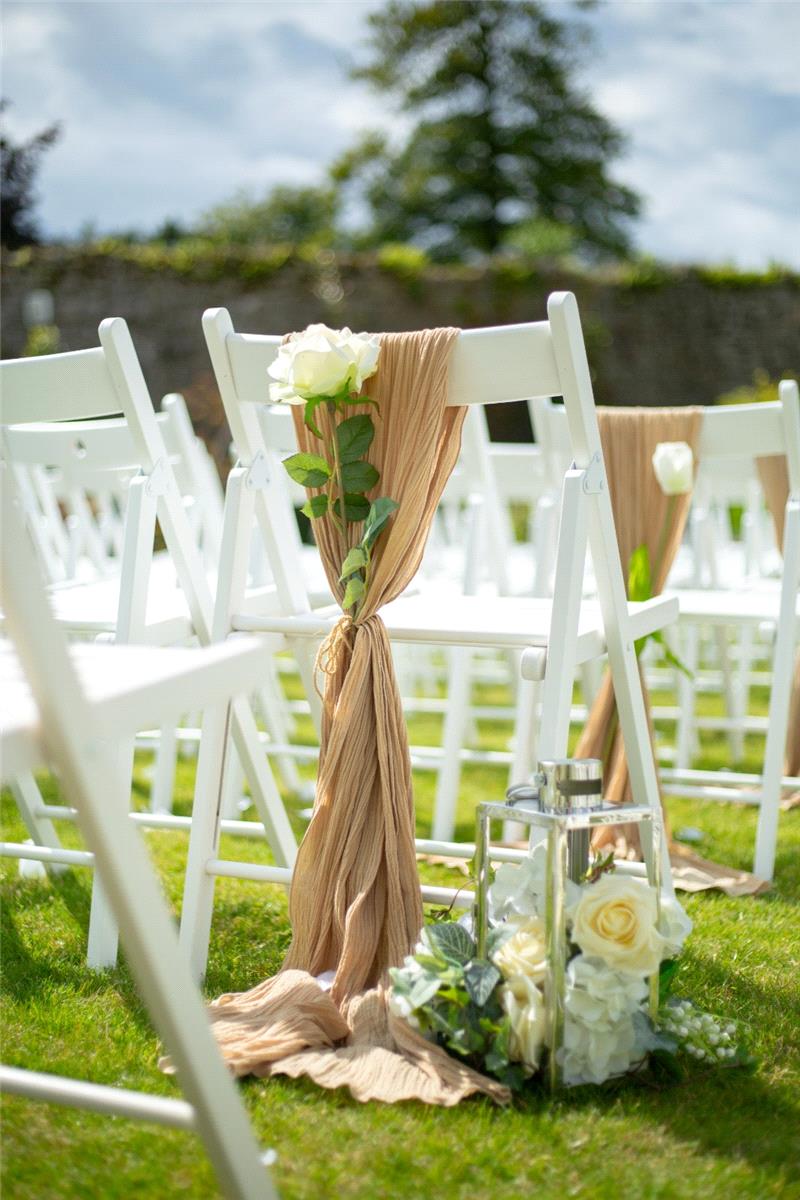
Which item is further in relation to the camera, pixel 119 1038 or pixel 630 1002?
pixel 119 1038

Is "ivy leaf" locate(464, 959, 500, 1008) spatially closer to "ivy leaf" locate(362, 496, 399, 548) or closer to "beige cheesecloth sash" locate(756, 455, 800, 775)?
"ivy leaf" locate(362, 496, 399, 548)

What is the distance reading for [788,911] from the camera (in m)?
2.19

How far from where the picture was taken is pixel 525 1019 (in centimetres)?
144

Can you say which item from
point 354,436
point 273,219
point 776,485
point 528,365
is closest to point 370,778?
point 354,436

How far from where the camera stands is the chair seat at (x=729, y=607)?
2.51 m

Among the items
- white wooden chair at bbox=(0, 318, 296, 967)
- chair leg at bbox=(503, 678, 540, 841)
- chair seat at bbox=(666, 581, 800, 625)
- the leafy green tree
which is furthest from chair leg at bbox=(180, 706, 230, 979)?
the leafy green tree

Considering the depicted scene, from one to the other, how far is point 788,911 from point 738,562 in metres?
1.80

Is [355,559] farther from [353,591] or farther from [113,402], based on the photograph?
[113,402]

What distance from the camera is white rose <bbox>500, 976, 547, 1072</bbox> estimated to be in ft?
4.70

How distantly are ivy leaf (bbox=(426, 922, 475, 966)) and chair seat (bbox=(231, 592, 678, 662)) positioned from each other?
1.25 feet

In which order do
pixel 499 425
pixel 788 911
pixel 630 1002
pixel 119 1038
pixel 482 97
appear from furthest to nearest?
pixel 482 97 < pixel 499 425 < pixel 788 911 < pixel 119 1038 < pixel 630 1002

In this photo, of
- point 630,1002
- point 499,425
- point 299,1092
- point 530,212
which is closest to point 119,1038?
point 299,1092

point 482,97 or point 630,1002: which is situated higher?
point 482,97

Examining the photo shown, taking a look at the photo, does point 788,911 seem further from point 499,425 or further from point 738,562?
point 499,425
